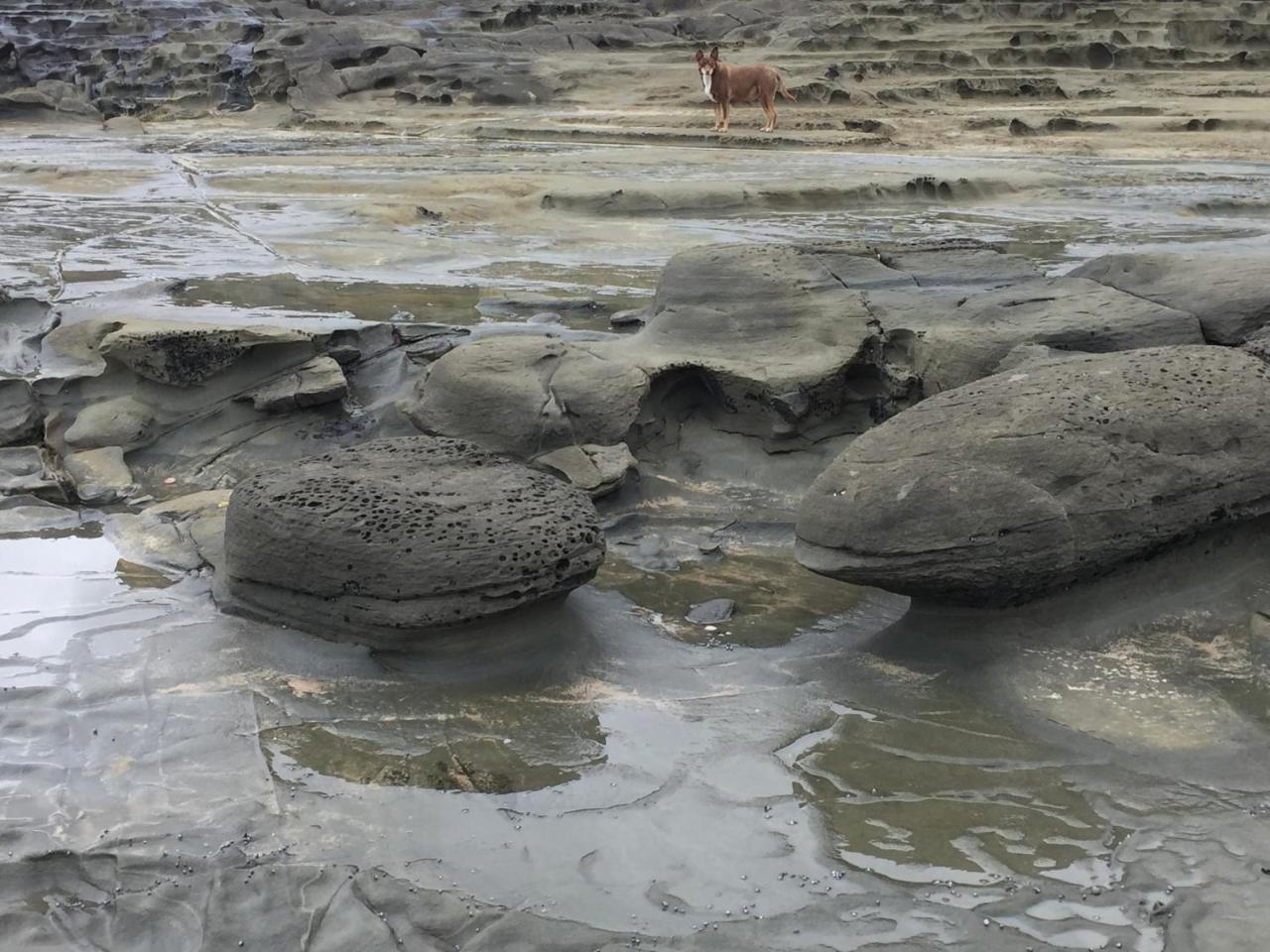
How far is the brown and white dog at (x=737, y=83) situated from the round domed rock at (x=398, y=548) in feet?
37.9

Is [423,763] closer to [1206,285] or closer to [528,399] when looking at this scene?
[528,399]

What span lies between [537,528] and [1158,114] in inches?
519

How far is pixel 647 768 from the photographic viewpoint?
9.55ft

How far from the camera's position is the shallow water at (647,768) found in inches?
94.8

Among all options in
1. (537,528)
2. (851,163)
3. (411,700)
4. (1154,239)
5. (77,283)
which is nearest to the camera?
(411,700)

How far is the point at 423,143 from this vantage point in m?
14.5

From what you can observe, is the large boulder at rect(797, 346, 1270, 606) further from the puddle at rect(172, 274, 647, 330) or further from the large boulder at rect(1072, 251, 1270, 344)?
the puddle at rect(172, 274, 647, 330)

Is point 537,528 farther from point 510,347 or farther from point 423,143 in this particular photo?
point 423,143

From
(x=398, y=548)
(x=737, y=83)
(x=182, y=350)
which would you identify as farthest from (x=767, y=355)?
(x=737, y=83)

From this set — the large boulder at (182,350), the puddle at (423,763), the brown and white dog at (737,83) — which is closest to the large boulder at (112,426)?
the large boulder at (182,350)

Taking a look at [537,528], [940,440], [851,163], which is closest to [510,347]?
[537,528]

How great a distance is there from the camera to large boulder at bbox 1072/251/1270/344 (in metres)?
4.50

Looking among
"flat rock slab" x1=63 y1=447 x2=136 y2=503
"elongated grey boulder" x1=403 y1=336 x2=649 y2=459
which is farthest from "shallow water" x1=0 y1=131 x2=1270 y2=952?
"elongated grey boulder" x1=403 y1=336 x2=649 y2=459

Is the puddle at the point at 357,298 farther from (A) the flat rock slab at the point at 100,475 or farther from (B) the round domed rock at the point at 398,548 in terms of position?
(B) the round domed rock at the point at 398,548
